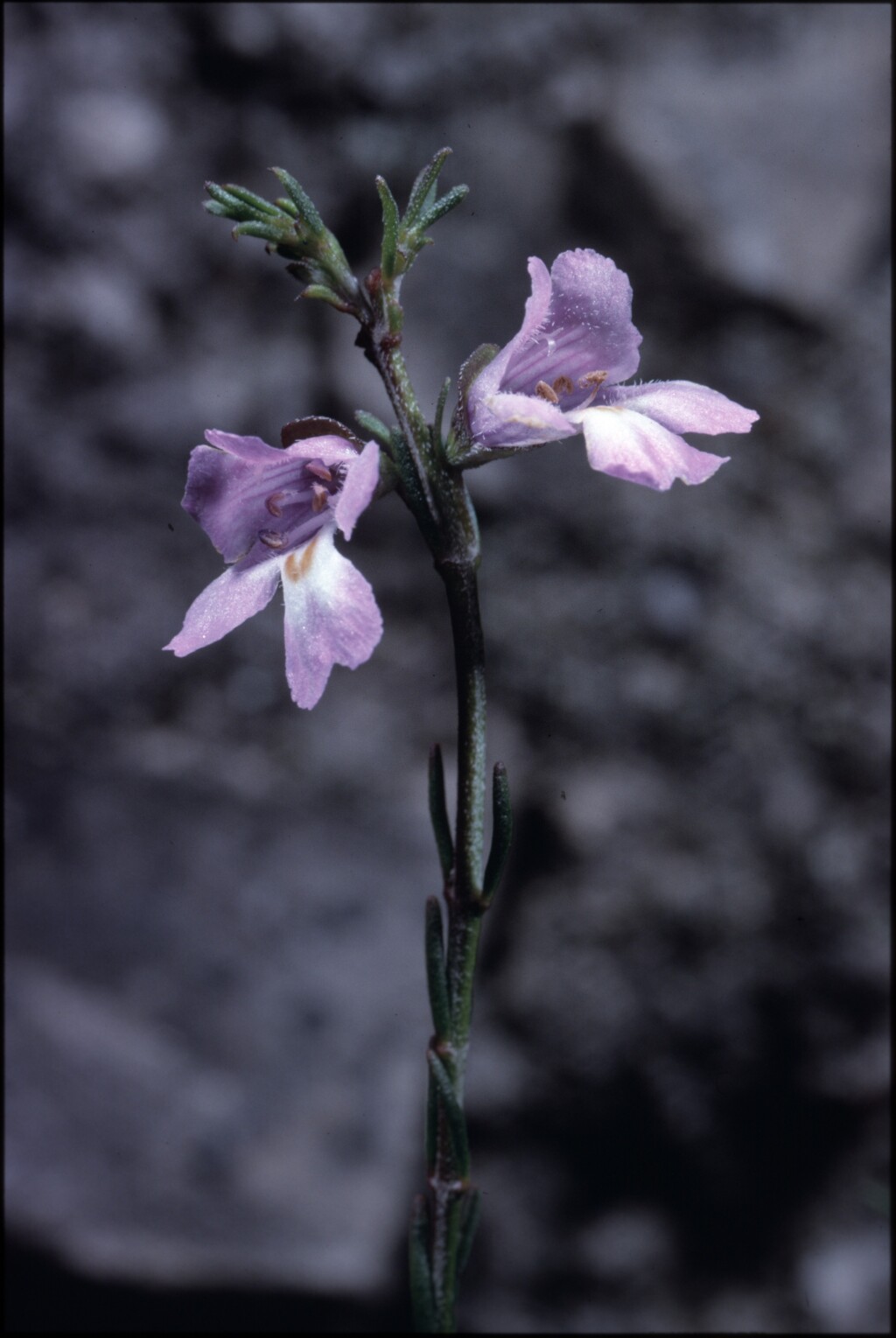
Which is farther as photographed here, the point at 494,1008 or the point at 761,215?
the point at 494,1008

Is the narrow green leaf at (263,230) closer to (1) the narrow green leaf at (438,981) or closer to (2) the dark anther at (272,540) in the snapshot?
(2) the dark anther at (272,540)

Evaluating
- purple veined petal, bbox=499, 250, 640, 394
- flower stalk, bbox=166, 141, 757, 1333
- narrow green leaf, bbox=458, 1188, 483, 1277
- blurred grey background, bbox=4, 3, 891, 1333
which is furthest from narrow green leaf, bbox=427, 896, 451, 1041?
blurred grey background, bbox=4, 3, 891, 1333

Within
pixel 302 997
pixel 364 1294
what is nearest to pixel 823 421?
pixel 302 997

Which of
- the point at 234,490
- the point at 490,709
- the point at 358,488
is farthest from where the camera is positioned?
the point at 490,709

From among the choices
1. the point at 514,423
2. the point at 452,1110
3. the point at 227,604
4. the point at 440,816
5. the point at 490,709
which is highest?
the point at 514,423

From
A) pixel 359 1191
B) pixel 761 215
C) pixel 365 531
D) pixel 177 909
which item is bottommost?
pixel 359 1191

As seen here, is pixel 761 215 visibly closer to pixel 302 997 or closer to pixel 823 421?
pixel 823 421

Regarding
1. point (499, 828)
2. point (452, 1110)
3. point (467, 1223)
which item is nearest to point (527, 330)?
point (499, 828)

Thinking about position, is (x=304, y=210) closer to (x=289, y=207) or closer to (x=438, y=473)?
(x=289, y=207)
